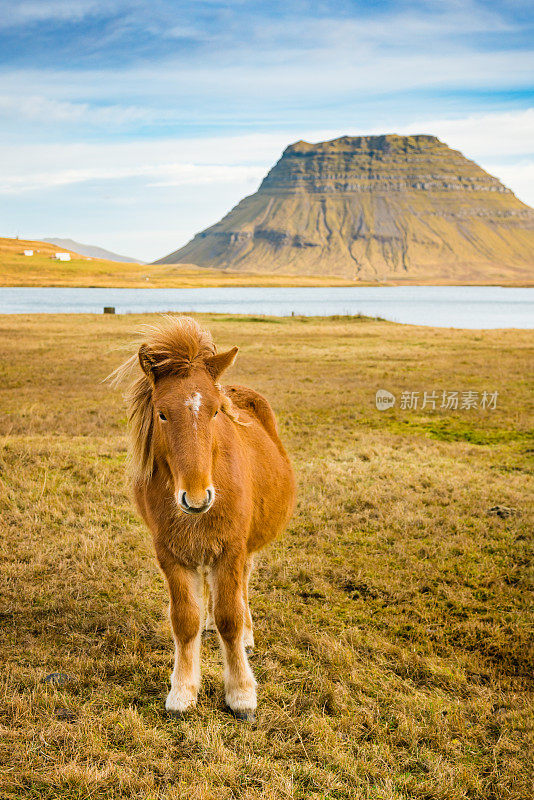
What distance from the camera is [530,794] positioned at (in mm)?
3404

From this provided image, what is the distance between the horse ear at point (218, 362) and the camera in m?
3.65

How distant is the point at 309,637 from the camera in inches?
199

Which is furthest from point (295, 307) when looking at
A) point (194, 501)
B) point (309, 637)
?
point (194, 501)

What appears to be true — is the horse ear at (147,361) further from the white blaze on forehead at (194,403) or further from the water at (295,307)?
the water at (295,307)

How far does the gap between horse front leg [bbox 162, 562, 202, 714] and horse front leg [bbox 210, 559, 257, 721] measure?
0.16 metres

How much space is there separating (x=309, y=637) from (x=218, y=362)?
9.51 feet

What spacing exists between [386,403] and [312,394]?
2.40 m

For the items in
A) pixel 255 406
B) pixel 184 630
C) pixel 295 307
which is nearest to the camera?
pixel 184 630

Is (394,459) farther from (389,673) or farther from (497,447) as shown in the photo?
(389,673)

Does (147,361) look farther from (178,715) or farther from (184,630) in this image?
(178,715)

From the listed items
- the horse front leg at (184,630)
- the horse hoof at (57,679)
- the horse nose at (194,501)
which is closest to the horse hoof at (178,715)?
the horse front leg at (184,630)

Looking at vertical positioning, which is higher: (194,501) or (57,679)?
(194,501)

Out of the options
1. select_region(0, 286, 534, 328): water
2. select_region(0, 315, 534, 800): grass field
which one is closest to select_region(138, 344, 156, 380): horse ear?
select_region(0, 315, 534, 800): grass field

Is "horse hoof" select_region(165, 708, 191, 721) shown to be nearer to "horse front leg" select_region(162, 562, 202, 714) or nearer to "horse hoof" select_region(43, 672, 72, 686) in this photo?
"horse front leg" select_region(162, 562, 202, 714)
